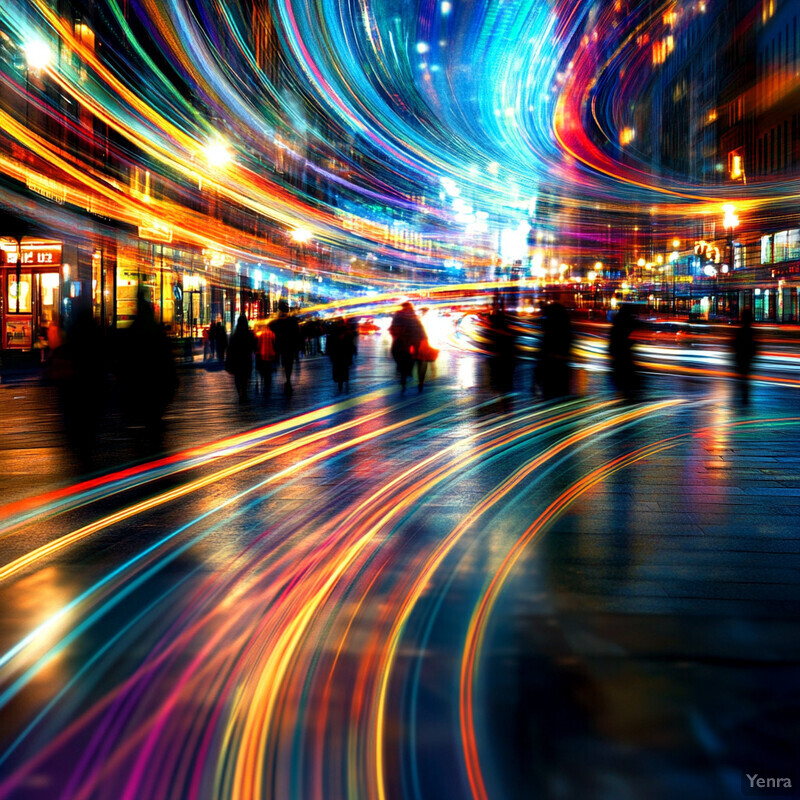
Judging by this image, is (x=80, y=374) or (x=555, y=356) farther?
(x=555, y=356)

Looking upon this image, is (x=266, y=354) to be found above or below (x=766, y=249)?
below

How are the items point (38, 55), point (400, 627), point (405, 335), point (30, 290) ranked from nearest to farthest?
point (400, 627), point (405, 335), point (30, 290), point (38, 55)

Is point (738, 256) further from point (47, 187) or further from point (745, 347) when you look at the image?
point (745, 347)

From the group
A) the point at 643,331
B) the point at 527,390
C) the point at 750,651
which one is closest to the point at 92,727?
the point at 750,651

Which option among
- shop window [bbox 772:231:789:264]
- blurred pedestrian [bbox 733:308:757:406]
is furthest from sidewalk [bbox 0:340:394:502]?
shop window [bbox 772:231:789:264]

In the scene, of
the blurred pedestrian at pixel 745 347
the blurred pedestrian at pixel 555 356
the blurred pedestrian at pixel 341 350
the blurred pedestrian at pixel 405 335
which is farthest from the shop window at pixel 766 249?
the blurred pedestrian at pixel 341 350

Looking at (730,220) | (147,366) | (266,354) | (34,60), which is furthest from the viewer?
(730,220)

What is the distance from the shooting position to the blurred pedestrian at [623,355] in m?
21.8

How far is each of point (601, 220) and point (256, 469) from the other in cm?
15745

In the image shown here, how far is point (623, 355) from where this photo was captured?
2222 centimetres

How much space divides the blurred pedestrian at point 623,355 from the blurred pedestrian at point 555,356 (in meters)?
1.11

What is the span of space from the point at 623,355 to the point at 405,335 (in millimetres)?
5080

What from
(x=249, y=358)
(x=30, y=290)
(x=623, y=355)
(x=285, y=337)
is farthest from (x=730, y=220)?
(x=249, y=358)

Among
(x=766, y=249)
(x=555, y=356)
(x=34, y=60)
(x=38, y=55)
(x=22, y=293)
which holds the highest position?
(x=38, y=55)
